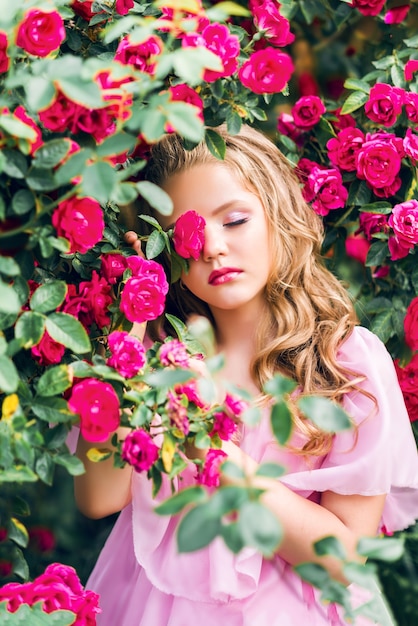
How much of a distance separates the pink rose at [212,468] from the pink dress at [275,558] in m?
0.32

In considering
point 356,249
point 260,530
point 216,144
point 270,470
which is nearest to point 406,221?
point 216,144

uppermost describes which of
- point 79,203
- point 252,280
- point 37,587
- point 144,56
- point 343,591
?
point 144,56

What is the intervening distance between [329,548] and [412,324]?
1.05 meters

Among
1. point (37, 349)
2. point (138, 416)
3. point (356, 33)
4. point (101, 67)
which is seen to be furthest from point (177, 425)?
point (356, 33)

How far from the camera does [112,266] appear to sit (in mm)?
1808

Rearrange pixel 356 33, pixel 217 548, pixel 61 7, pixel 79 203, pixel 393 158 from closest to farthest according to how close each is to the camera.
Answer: pixel 79 203 < pixel 61 7 < pixel 217 548 < pixel 393 158 < pixel 356 33

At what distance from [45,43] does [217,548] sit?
1.16m

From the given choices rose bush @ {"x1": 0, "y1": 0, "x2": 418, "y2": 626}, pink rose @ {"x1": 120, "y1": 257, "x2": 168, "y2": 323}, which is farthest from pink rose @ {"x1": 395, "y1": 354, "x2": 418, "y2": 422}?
pink rose @ {"x1": 120, "y1": 257, "x2": 168, "y2": 323}

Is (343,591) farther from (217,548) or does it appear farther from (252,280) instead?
(252,280)

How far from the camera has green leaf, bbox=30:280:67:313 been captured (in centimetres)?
143

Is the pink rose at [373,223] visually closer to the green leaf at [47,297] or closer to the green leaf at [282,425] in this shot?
the green leaf at [47,297]

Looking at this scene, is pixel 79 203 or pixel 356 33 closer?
pixel 79 203

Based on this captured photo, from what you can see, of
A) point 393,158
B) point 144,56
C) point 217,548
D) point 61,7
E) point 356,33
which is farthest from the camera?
point 356,33

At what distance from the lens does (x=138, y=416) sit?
57.1 inches
